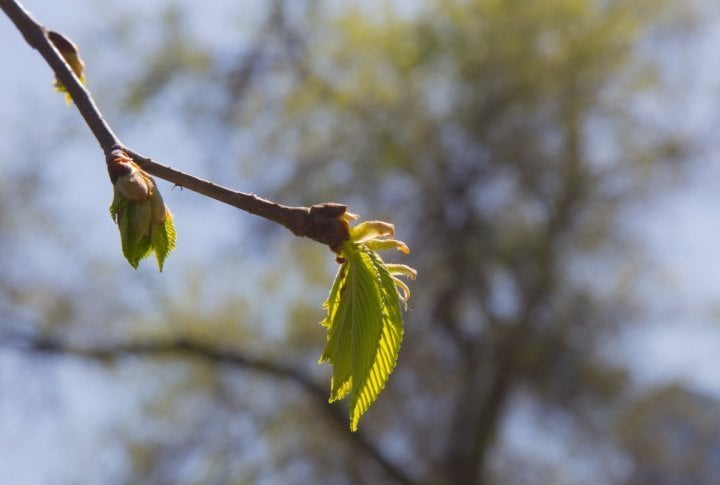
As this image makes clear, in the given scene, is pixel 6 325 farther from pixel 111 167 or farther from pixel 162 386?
pixel 111 167

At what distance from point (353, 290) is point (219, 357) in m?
3.67

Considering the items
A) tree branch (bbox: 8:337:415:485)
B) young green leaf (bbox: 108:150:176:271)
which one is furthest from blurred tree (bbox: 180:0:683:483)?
young green leaf (bbox: 108:150:176:271)

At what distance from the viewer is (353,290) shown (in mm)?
347

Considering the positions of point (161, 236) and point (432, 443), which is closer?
point (161, 236)

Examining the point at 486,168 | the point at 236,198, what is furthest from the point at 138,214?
the point at 486,168

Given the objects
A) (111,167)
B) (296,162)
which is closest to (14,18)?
(111,167)

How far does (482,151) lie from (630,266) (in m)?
0.74

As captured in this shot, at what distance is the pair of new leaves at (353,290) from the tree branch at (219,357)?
355cm

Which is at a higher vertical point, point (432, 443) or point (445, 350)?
point (445, 350)

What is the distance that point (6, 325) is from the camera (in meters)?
3.80

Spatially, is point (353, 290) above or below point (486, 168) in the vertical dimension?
below

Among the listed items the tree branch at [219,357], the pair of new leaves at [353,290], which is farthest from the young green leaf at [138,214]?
the tree branch at [219,357]

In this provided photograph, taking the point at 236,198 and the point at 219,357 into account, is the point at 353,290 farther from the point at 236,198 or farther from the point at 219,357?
the point at 219,357

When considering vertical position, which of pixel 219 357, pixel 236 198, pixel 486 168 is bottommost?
pixel 236 198
